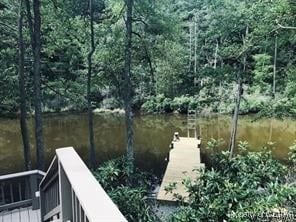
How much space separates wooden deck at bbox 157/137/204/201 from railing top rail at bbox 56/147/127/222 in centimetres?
778

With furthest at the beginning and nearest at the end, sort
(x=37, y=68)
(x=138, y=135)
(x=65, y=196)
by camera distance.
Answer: (x=138, y=135)
(x=37, y=68)
(x=65, y=196)

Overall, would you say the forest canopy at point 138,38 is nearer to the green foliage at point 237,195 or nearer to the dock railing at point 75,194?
the green foliage at point 237,195

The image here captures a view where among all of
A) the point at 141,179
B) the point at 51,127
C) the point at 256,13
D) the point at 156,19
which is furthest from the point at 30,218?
the point at 51,127

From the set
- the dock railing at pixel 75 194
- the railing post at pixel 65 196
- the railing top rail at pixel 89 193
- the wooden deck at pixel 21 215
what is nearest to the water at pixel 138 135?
the wooden deck at pixel 21 215

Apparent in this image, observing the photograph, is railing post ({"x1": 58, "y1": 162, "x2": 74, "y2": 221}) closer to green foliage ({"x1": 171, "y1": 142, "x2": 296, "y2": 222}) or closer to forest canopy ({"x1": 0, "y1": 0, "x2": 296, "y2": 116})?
green foliage ({"x1": 171, "y1": 142, "x2": 296, "y2": 222})

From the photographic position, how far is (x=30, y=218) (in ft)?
13.6

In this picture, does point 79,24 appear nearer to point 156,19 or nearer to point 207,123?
point 156,19

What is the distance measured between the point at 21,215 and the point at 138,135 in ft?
51.0

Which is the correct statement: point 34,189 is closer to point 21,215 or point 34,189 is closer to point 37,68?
point 21,215

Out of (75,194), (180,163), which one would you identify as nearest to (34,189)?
(75,194)

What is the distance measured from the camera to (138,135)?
19703mm

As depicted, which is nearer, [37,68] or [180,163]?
[37,68]

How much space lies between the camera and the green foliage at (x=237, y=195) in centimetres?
355

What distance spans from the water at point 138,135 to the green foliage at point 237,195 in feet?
28.9
